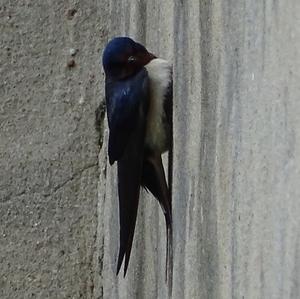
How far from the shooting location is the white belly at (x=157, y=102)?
8.51 feet

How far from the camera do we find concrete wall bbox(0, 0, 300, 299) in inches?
67.4

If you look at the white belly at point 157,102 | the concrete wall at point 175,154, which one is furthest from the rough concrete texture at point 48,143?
the white belly at point 157,102

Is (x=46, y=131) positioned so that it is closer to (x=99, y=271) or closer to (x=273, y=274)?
(x=99, y=271)

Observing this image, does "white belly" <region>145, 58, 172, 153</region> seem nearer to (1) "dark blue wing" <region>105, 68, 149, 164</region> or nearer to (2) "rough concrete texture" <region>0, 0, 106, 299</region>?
(1) "dark blue wing" <region>105, 68, 149, 164</region>

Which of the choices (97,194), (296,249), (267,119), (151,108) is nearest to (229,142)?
(267,119)

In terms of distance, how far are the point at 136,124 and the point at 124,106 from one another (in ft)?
0.17

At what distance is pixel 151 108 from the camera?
268 cm

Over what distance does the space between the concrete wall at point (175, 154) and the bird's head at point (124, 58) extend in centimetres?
5

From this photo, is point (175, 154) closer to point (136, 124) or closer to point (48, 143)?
point (136, 124)

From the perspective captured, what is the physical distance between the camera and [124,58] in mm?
2750

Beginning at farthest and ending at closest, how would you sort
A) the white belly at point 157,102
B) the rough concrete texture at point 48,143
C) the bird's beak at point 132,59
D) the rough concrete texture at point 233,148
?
1. the rough concrete texture at point 48,143
2. the bird's beak at point 132,59
3. the white belly at point 157,102
4. the rough concrete texture at point 233,148

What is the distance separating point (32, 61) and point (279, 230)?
1.84 metres

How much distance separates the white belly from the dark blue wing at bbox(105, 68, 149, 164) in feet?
0.06

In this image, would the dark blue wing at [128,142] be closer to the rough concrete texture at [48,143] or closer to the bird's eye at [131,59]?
the bird's eye at [131,59]
